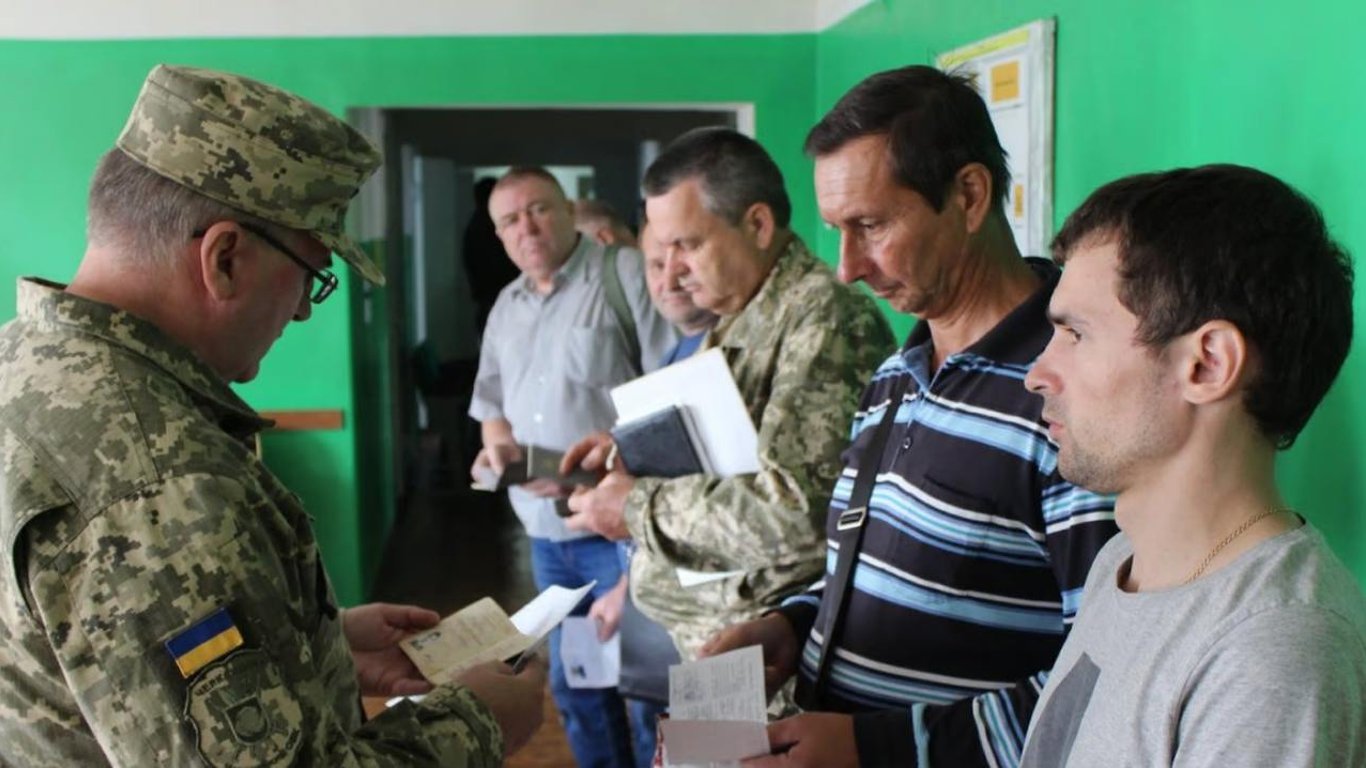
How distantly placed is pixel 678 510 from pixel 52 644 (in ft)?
3.51

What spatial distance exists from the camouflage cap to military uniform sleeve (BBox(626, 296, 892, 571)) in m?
0.81

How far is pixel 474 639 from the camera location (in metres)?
1.55

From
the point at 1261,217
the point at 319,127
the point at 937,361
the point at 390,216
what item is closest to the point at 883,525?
the point at 937,361

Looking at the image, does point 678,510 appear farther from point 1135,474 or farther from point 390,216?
point 390,216

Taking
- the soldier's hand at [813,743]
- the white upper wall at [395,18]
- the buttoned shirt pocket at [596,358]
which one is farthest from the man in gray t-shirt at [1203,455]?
the white upper wall at [395,18]

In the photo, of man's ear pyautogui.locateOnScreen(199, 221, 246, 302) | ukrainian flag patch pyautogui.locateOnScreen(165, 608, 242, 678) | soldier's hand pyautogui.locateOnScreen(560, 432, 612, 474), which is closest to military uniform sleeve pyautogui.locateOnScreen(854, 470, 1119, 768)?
ukrainian flag patch pyautogui.locateOnScreen(165, 608, 242, 678)

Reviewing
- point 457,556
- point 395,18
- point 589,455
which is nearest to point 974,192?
point 589,455

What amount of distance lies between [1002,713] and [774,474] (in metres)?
0.61

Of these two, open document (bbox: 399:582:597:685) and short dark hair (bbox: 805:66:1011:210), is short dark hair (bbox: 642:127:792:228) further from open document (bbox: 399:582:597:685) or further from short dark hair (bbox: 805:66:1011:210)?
open document (bbox: 399:582:597:685)

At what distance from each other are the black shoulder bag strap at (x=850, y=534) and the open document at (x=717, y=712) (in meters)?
0.08

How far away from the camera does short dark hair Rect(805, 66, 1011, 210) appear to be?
4.80 ft

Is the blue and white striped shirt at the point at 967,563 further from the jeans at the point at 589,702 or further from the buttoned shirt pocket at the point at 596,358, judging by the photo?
the buttoned shirt pocket at the point at 596,358

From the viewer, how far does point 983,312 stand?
4.81ft

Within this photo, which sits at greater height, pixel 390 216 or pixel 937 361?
pixel 390 216
